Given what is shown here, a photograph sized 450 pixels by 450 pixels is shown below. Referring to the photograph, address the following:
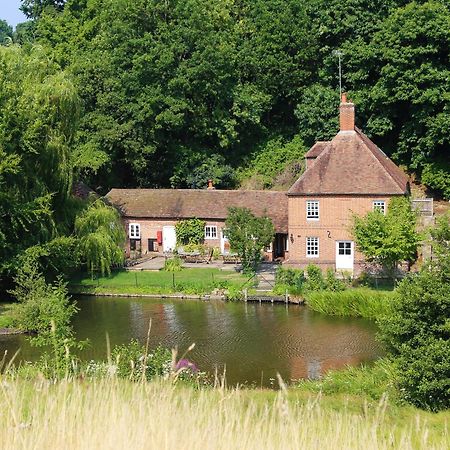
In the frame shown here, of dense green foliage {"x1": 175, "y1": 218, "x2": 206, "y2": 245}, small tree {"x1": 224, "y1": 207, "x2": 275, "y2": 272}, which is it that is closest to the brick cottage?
dense green foliage {"x1": 175, "y1": 218, "x2": 206, "y2": 245}

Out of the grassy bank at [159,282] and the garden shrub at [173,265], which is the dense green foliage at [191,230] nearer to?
the garden shrub at [173,265]

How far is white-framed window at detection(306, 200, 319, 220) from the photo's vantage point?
1382 inches

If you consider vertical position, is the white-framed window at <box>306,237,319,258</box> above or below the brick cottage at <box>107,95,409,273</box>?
below

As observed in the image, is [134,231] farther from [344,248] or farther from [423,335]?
[423,335]

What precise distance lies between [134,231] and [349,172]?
43.5 feet

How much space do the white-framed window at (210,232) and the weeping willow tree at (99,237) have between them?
609cm

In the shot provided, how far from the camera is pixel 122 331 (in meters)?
26.3

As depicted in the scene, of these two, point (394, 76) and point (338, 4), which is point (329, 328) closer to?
point (394, 76)

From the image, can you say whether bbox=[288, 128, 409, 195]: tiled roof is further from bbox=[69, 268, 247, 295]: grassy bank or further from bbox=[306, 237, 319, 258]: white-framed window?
bbox=[69, 268, 247, 295]: grassy bank

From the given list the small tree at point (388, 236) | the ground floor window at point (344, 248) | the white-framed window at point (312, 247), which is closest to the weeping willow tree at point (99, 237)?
the white-framed window at point (312, 247)

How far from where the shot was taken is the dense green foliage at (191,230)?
38938mm

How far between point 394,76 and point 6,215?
23609mm

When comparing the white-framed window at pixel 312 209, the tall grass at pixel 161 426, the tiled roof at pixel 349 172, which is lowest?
the tall grass at pixel 161 426

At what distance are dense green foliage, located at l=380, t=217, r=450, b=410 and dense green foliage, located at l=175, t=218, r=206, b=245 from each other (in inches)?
864
